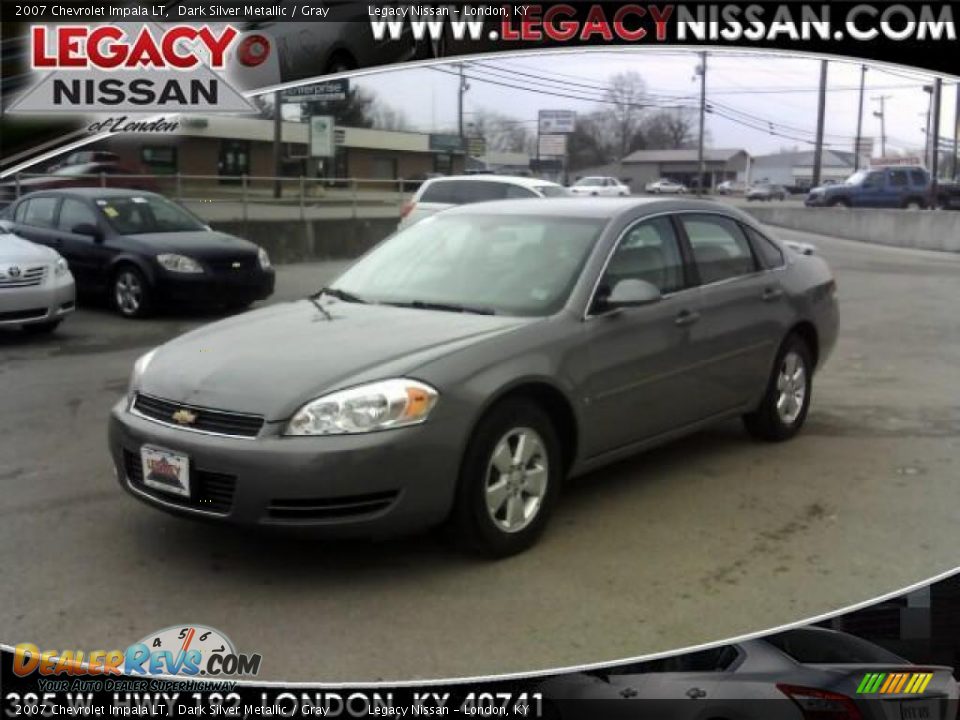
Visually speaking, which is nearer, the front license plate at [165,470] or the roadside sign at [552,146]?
the front license plate at [165,470]

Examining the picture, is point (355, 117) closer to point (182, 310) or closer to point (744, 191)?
point (182, 310)

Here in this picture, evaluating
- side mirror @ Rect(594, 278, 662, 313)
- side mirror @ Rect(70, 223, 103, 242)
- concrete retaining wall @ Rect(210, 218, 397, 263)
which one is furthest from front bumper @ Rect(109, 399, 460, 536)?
concrete retaining wall @ Rect(210, 218, 397, 263)

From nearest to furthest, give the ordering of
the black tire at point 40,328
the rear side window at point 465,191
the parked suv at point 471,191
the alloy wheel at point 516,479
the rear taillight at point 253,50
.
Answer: the alloy wheel at point 516,479 → the rear taillight at point 253,50 → the black tire at point 40,328 → the parked suv at point 471,191 → the rear side window at point 465,191

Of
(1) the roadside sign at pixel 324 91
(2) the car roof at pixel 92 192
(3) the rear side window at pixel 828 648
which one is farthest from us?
(2) the car roof at pixel 92 192

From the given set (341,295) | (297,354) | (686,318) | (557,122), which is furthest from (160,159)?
(297,354)

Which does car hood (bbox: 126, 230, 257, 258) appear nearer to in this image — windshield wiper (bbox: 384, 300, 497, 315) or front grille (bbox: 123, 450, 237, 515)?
windshield wiper (bbox: 384, 300, 497, 315)

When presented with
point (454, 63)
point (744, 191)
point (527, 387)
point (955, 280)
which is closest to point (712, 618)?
point (527, 387)

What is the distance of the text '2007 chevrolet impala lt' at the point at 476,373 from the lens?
3.62m

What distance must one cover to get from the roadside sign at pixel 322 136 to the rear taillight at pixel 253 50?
32.8ft

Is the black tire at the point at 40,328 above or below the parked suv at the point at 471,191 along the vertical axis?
below

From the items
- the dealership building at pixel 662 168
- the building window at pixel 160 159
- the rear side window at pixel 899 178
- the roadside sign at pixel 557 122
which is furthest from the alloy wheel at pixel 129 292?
the rear side window at pixel 899 178

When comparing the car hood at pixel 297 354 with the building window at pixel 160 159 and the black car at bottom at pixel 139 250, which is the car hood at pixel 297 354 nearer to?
the black car at bottom at pixel 139 250

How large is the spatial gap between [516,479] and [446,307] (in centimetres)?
96

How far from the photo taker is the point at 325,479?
11.6 ft
